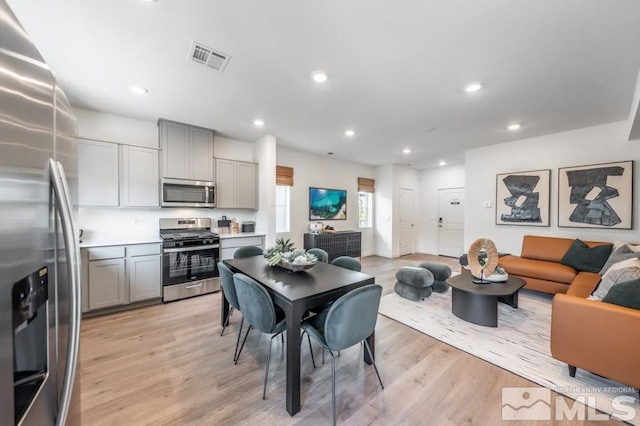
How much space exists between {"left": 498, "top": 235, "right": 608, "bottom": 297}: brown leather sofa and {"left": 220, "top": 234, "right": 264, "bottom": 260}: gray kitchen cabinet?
4.12m

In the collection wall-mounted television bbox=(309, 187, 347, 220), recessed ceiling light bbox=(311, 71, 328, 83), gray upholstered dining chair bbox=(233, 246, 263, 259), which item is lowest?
gray upholstered dining chair bbox=(233, 246, 263, 259)

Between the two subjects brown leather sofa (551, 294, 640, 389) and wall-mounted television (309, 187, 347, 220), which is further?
wall-mounted television (309, 187, 347, 220)

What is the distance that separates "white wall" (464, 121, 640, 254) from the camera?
3693 millimetres

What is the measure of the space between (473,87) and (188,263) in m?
4.29

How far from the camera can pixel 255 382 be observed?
1.97 m

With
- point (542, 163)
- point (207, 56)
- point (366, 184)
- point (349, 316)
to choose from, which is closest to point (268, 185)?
point (207, 56)

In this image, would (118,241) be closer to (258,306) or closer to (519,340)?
(258,306)

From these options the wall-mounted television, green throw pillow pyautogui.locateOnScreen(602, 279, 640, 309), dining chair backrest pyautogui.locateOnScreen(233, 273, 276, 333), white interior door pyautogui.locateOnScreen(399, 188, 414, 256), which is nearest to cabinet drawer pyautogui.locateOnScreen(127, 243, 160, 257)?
dining chair backrest pyautogui.locateOnScreen(233, 273, 276, 333)

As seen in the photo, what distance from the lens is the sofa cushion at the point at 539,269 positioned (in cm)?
342

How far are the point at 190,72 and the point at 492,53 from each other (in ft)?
9.17

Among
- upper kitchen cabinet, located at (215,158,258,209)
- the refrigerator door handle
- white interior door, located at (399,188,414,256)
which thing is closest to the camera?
the refrigerator door handle

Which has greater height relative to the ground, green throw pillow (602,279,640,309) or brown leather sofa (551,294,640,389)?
green throw pillow (602,279,640,309)

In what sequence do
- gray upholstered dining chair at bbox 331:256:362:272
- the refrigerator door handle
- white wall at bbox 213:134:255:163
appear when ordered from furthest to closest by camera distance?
white wall at bbox 213:134:255:163
gray upholstered dining chair at bbox 331:256:362:272
the refrigerator door handle

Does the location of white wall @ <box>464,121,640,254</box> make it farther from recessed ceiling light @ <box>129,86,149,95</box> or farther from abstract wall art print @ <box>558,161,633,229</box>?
recessed ceiling light @ <box>129,86,149,95</box>
